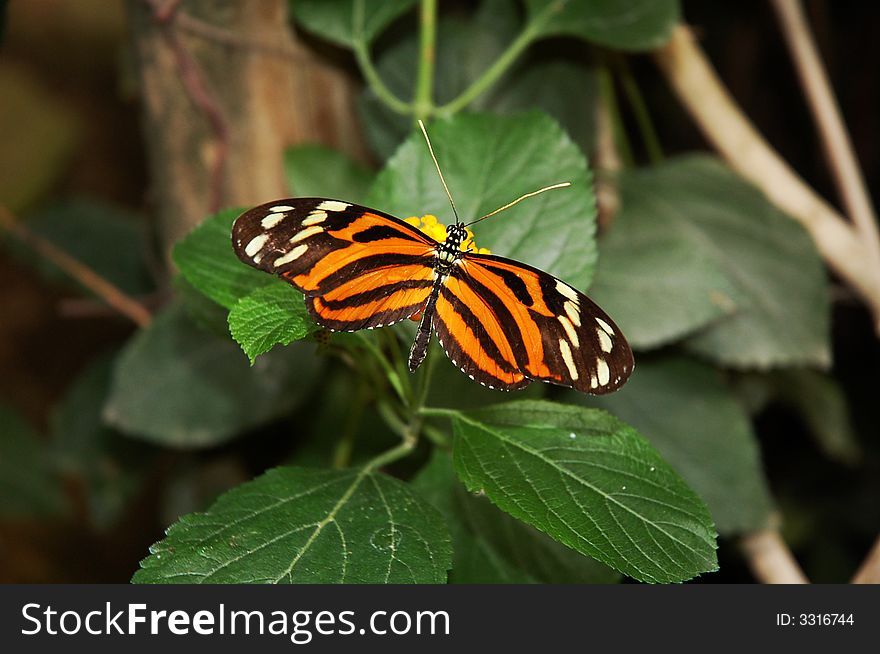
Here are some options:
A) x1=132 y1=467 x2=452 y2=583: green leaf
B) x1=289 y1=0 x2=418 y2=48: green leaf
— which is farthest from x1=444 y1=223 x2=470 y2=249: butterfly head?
x1=289 y1=0 x2=418 y2=48: green leaf

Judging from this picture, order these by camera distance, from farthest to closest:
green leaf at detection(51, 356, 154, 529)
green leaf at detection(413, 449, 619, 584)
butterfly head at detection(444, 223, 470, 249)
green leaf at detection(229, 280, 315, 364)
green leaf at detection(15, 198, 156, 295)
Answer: green leaf at detection(15, 198, 156, 295), green leaf at detection(51, 356, 154, 529), green leaf at detection(413, 449, 619, 584), butterfly head at detection(444, 223, 470, 249), green leaf at detection(229, 280, 315, 364)

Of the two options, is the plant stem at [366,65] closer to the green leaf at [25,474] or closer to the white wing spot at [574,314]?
the white wing spot at [574,314]

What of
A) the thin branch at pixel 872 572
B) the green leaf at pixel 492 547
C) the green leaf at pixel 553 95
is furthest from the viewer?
the green leaf at pixel 553 95

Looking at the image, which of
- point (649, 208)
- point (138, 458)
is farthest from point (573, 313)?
point (138, 458)

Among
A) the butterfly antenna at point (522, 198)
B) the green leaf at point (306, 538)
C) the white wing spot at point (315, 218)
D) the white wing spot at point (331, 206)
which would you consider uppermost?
the butterfly antenna at point (522, 198)

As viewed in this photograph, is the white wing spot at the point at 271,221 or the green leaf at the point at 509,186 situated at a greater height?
the green leaf at the point at 509,186

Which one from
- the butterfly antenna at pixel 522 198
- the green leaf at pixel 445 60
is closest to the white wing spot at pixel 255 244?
Answer: the butterfly antenna at pixel 522 198

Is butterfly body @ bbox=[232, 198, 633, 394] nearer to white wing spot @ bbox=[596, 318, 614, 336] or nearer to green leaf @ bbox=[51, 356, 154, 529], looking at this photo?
white wing spot @ bbox=[596, 318, 614, 336]

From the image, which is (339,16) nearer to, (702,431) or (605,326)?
(605,326)
